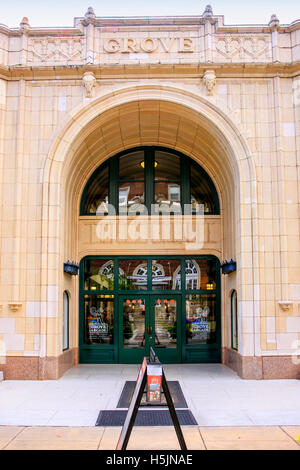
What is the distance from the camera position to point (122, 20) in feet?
41.0

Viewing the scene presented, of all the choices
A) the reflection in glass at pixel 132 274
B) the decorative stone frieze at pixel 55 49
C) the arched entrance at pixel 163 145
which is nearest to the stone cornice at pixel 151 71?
the decorative stone frieze at pixel 55 49

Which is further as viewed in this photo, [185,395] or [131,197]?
[131,197]

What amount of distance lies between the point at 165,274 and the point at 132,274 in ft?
3.42

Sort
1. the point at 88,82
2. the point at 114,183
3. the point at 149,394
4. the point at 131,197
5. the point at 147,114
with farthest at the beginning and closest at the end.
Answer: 1. the point at 114,183
2. the point at 131,197
3. the point at 147,114
4. the point at 88,82
5. the point at 149,394

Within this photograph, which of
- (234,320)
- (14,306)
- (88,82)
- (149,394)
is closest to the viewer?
(149,394)

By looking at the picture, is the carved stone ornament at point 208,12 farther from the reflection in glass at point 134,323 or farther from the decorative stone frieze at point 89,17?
the reflection in glass at point 134,323

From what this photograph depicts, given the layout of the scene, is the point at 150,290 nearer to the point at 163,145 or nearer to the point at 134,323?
the point at 134,323

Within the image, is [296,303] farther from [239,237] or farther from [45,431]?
[45,431]

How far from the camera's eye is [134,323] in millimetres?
14062

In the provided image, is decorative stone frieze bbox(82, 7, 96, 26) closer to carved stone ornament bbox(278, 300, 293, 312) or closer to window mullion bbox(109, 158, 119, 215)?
window mullion bbox(109, 158, 119, 215)

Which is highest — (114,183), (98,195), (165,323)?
(114,183)

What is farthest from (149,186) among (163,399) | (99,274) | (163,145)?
(163,399)

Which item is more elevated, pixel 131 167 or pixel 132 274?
pixel 131 167

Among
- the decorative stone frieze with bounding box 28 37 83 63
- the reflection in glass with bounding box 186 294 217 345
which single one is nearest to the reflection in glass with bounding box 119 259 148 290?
the reflection in glass with bounding box 186 294 217 345
